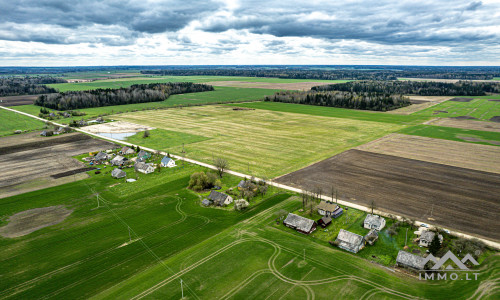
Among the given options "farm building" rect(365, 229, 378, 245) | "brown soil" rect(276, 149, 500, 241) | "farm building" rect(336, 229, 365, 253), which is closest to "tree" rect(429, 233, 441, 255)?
"farm building" rect(365, 229, 378, 245)

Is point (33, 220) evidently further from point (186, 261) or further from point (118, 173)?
point (186, 261)

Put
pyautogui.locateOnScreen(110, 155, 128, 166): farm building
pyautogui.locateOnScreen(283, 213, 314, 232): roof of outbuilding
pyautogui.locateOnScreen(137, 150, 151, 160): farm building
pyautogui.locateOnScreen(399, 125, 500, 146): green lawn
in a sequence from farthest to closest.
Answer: pyautogui.locateOnScreen(399, 125, 500, 146): green lawn → pyautogui.locateOnScreen(137, 150, 151, 160): farm building → pyautogui.locateOnScreen(110, 155, 128, 166): farm building → pyautogui.locateOnScreen(283, 213, 314, 232): roof of outbuilding

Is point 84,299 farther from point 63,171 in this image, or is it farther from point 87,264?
point 63,171

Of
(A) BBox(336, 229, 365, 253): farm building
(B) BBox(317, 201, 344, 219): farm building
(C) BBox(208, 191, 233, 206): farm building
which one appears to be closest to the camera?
(A) BBox(336, 229, 365, 253): farm building

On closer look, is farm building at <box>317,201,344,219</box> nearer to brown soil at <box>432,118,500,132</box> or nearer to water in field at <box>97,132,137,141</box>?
water in field at <box>97,132,137,141</box>

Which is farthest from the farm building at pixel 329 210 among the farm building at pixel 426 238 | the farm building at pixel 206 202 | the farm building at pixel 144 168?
the farm building at pixel 144 168

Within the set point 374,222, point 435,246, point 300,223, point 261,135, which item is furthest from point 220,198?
point 261,135

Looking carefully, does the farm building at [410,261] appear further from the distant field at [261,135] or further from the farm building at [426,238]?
the distant field at [261,135]
